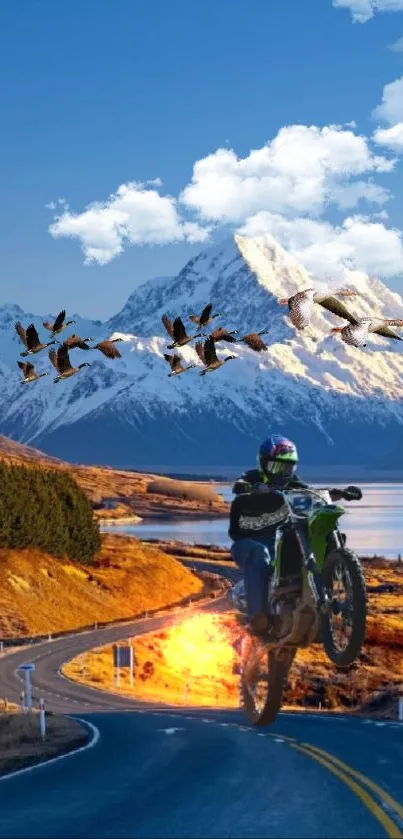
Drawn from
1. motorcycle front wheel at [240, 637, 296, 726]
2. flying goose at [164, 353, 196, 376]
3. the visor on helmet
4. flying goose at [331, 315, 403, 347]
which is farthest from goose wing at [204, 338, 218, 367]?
motorcycle front wheel at [240, 637, 296, 726]

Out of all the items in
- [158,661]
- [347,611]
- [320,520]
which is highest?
[320,520]

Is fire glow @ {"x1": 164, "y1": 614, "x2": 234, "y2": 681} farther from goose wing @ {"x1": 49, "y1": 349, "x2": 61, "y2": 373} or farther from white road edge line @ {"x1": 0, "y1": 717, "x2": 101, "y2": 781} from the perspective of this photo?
goose wing @ {"x1": 49, "y1": 349, "x2": 61, "y2": 373}

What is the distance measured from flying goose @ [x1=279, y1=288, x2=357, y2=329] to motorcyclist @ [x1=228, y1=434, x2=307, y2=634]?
114cm

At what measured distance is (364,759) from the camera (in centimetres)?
3897

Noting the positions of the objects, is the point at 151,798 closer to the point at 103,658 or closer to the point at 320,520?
the point at 320,520

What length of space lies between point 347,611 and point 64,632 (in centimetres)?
17641

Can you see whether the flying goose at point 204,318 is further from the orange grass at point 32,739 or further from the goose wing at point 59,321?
the orange grass at point 32,739

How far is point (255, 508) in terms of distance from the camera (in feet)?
39.9

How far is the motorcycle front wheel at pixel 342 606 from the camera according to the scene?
1045cm

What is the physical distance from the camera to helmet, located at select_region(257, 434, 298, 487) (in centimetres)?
1191

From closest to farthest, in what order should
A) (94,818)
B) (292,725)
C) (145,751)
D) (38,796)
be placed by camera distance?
(94,818)
(38,796)
(145,751)
(292,725)

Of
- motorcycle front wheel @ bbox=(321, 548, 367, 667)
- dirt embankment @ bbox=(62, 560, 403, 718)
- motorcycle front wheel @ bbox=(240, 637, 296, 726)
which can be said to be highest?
motorcycle front wheel @ bbox=(321, 548, 367, 667)

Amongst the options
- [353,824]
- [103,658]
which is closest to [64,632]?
[103,658]

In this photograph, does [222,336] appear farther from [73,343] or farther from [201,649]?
[201,649]
